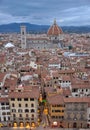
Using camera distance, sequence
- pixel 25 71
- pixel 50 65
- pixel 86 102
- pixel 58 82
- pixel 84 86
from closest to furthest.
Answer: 1. pixel 86 102
2. pixel 84 86
3. pixel 58 82
4. pixel 25 71
5. pixel 50 65

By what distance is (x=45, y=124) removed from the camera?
1714 inches

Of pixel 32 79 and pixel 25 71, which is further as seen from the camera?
pixel 25 71

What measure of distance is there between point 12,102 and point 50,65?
3862 centimetres

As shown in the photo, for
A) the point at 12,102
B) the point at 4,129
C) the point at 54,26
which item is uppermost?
the point at 54,26

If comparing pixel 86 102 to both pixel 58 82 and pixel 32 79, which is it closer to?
pixel 58 82

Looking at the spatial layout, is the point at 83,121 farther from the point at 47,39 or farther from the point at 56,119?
the point at 47,39

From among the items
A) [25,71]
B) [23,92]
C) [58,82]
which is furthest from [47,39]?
[23,92]

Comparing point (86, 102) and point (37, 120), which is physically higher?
point (86, 102)

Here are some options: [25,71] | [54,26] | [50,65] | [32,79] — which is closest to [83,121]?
[32,79]

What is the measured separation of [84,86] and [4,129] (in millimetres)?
20801

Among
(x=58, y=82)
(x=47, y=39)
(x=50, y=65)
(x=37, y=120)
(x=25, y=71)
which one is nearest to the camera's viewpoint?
(x=37, y=120)

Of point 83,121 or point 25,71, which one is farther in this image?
point 25,71

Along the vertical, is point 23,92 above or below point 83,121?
above

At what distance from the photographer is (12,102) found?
4216 centimetres
